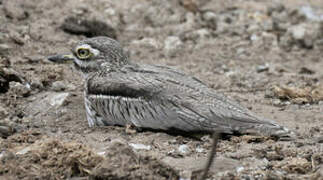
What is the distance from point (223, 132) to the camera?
5605mm

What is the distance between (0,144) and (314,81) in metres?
4.58

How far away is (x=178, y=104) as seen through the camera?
5.68 metres

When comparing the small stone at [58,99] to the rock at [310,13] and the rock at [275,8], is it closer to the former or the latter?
the rock at [275,8]

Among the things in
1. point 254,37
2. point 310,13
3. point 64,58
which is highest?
point 310,13

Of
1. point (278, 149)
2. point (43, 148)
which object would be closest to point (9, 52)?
point (43, 148)

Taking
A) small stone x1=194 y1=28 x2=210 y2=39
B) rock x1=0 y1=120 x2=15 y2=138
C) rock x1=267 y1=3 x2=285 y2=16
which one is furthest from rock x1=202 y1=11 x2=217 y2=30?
rock x1=0 y1=120 x2=15 y2=138

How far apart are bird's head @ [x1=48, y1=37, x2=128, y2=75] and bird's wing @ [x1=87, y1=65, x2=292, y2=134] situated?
17.7 inches

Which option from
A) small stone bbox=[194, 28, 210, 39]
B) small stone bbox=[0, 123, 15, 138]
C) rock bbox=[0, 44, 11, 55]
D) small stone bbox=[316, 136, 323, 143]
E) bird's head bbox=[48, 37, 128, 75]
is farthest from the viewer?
small stone bbox=[194, 28, 210, 39]

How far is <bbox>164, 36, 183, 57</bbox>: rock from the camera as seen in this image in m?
9.05

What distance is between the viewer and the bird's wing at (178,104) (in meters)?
5.59

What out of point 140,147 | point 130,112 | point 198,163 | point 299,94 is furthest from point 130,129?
point 299,94

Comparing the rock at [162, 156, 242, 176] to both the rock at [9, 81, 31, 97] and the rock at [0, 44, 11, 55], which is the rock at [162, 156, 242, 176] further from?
the rock at [0, 44, 11, 55]

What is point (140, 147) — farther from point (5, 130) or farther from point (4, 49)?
point (4, 49)

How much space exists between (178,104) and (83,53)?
59.5 inches
